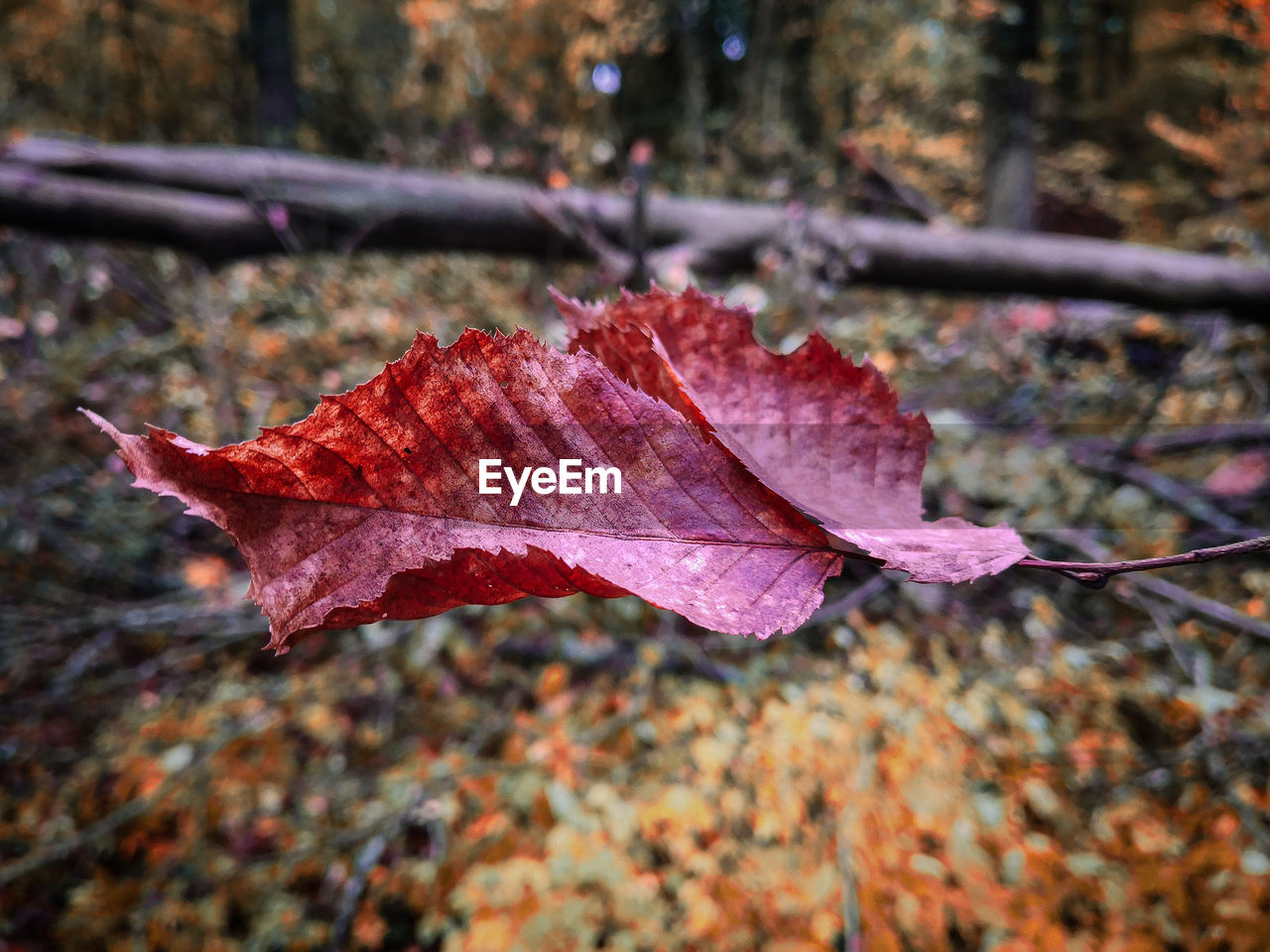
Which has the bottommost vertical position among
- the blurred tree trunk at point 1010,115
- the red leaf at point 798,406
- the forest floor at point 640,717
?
the forest floor at point 640,717

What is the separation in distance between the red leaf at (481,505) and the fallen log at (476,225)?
1863mm

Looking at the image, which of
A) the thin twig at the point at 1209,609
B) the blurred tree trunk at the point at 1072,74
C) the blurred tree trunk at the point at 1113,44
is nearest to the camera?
the thin twig at the point at 1209,609

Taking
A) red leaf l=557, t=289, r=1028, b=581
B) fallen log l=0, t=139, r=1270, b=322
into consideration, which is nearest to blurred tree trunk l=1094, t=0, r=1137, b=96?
fallen log l=0, t=139, r=1270, b=322

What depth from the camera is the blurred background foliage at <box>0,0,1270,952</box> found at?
52.8 inches

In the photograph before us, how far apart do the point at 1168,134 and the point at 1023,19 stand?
1.46m

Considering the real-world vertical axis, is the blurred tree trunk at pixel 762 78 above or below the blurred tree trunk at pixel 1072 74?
below

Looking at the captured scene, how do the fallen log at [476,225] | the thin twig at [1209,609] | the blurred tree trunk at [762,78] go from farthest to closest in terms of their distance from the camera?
the blurred tree trunk at [762,78] < the fallen log at [476,225] < the thin twig at [1209,609]

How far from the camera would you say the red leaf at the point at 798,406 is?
0.27m

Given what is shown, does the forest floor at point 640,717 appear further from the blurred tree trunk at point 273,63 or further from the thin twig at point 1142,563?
the blurred tree trunk at point 273,63

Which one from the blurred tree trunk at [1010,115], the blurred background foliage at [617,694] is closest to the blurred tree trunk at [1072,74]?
the blurred tree trunk at [1010,115]

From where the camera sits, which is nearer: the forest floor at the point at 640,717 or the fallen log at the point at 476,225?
the forest floor at the point at 640,717

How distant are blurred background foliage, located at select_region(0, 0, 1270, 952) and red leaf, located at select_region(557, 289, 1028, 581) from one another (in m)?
1.05

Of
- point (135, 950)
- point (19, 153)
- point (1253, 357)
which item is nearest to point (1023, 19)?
point (1253, 357)

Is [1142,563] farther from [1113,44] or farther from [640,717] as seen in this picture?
[1113,44]
